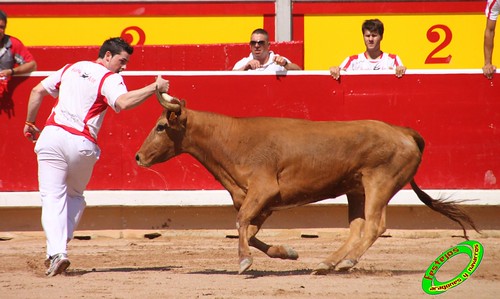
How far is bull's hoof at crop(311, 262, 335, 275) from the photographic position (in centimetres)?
814

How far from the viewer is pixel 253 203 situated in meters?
8.24

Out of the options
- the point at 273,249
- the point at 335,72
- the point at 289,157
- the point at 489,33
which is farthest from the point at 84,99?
the point at 489,33

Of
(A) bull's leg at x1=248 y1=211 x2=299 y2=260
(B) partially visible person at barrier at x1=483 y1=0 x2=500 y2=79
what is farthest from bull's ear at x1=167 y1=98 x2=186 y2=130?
(B) partially visible person at barrier at x1=483 y1=0 x2=500 y2=79

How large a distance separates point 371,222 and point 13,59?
3.84m

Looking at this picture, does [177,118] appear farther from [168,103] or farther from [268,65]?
[268,65]

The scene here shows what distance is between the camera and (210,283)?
7844 mm

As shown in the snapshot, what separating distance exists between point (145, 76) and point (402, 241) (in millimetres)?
2616

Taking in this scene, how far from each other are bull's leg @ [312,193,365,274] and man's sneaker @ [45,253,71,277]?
1.61 meters

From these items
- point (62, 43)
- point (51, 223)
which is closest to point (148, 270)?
point (51, 223)

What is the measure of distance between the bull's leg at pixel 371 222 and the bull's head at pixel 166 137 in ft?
Answer: 4.37

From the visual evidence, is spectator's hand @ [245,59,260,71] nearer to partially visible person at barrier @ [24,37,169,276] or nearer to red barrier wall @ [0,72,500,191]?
red barrier wall @ [0,72,500,191]

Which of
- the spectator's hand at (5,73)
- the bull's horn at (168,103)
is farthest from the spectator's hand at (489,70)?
the spectator's hand at (5,73)

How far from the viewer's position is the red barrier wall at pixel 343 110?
10820 millimetres

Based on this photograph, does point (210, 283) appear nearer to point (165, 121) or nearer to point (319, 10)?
point (165, 121)
